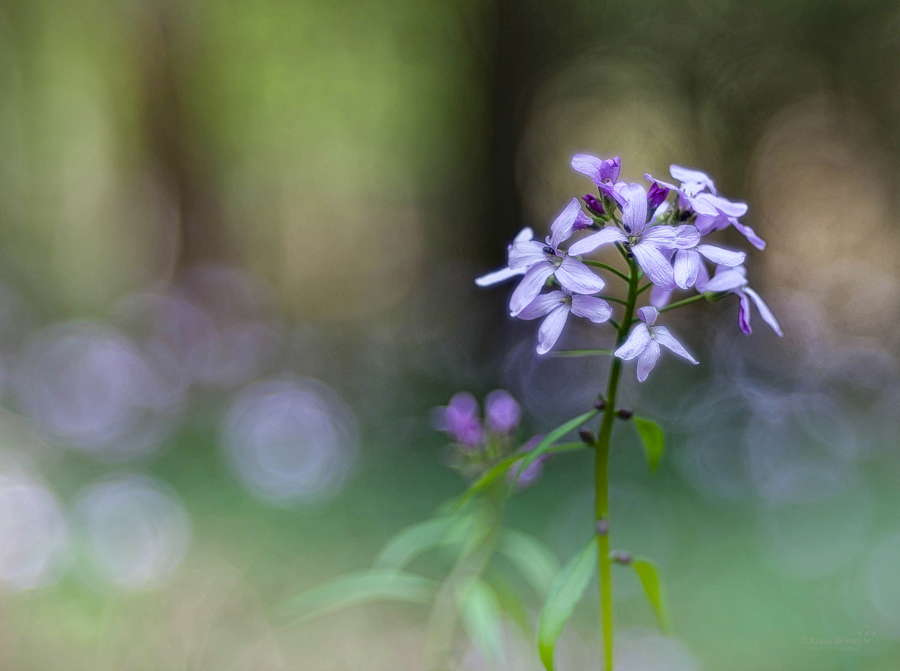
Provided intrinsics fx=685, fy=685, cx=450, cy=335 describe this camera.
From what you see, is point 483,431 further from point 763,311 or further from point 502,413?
point 763,311

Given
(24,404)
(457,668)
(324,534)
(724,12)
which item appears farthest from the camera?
(24,404)

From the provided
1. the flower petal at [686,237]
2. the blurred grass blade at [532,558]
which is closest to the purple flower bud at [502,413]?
the blurred grass blade at [532,558]

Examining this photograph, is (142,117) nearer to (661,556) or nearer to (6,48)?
(6,48)

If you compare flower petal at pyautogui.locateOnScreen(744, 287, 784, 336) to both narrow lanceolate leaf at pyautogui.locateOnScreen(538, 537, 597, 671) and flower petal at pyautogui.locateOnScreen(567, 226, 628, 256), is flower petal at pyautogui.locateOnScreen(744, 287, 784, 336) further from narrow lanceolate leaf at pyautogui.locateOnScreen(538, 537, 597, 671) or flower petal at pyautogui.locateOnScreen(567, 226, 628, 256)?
narrow lanceolate leaf at pyautogui.locateOnScreen(538, 537, 597, 671)

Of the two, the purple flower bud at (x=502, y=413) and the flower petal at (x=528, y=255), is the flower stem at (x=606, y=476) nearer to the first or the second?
the flower petal at (x=528, y=255)

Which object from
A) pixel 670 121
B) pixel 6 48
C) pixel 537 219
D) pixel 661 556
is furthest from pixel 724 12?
pixel 6 48

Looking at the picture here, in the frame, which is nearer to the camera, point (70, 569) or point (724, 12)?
point (70, 569)
